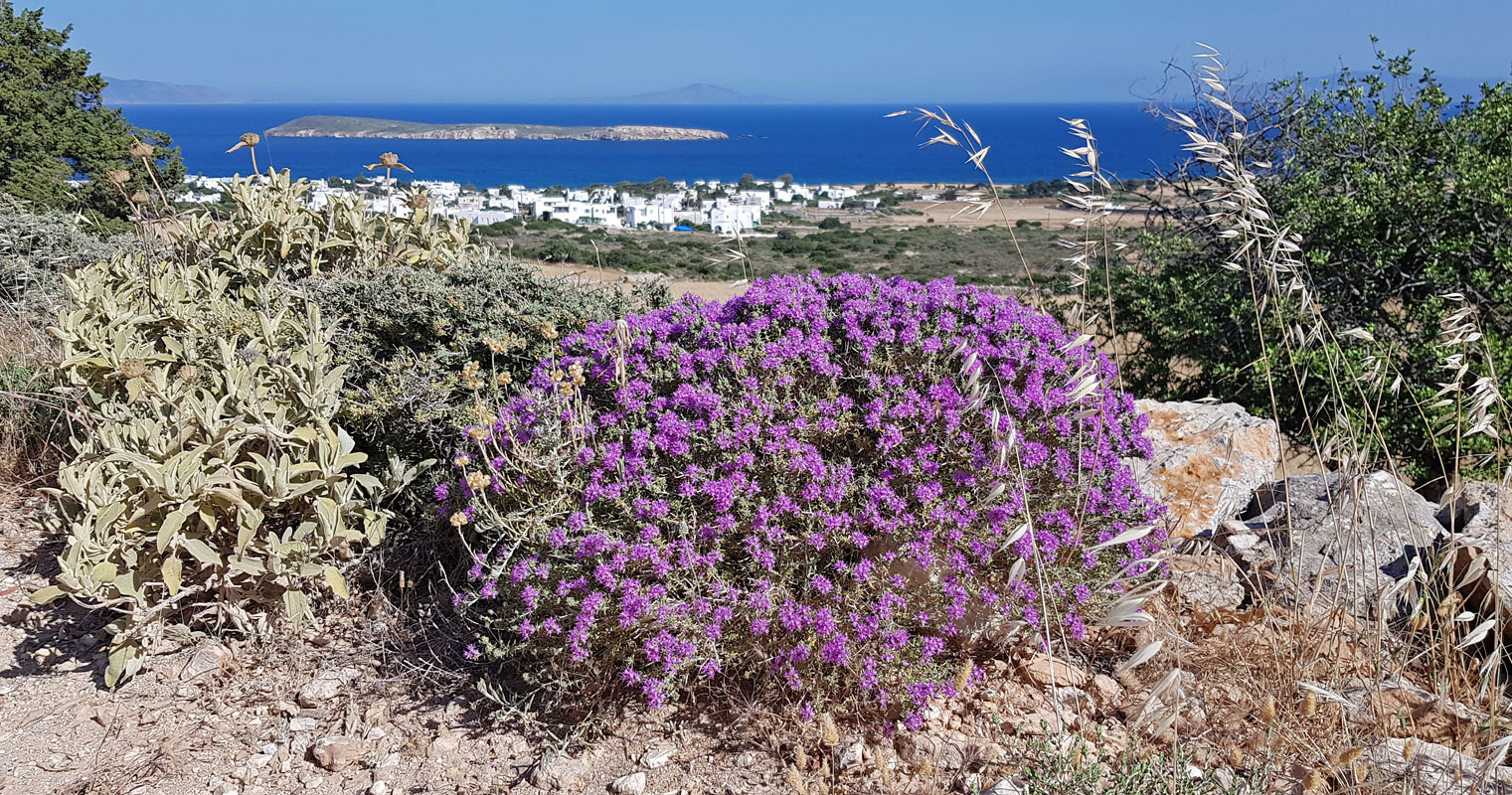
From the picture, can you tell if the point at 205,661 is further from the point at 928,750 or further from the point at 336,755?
the point at 928,750

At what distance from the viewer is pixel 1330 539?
143 inches

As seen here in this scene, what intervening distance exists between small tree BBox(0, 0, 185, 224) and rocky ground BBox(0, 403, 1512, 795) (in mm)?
10911

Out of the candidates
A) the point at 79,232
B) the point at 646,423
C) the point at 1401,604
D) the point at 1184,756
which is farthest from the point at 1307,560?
the point at 79,232

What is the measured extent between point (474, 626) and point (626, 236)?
26.9 m

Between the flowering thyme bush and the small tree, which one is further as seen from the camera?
the small tree

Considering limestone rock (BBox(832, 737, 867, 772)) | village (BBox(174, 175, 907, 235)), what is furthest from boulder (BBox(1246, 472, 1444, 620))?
village (BBox(174, 175, 907, 235))

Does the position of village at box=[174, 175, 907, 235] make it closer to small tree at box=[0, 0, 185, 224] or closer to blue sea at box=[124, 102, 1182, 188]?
small tree at box=[0, 0, 185, 224]

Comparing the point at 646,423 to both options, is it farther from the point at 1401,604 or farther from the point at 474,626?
the point at 1401,604

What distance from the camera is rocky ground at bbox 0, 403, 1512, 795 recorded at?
8.09ft

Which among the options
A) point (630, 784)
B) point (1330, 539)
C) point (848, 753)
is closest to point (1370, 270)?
point (1330, 539)

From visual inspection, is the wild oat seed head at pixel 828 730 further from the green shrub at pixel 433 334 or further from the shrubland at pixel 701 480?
the green shrub at pixel 433 334

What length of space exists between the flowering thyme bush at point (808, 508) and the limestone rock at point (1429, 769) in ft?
2.40

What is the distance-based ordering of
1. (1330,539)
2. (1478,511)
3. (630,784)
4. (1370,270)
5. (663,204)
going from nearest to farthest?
1. (630,784)
2. (1330,539)
3. (1478,511)
4. (1370,270)
5. (663,204)

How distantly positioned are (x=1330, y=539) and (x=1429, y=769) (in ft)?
4.95
